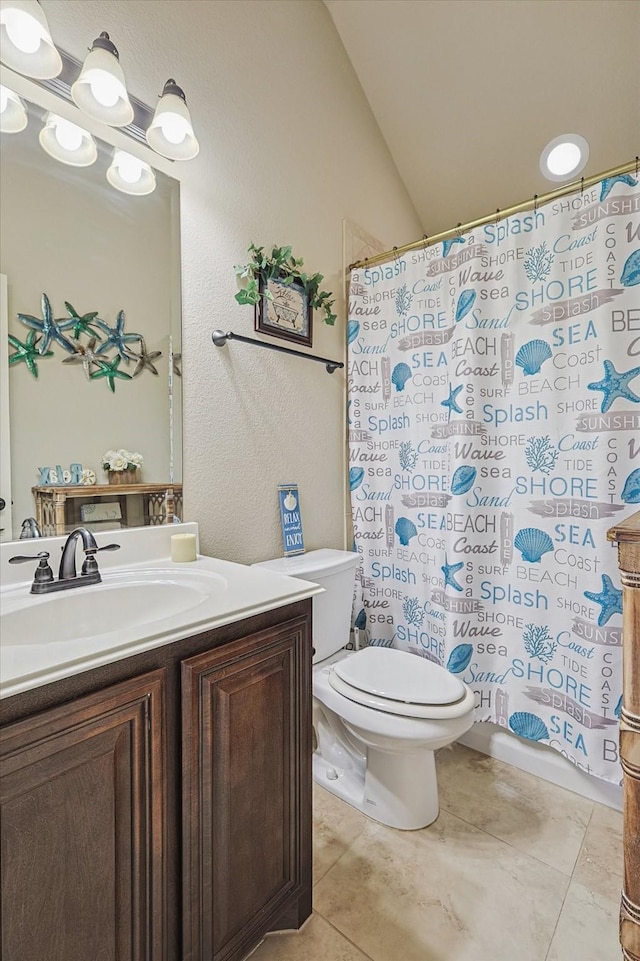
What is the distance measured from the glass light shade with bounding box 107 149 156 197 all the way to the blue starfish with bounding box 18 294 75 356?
41cm

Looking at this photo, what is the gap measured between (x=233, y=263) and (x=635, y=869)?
5.94 feet

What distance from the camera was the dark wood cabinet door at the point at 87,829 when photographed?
610 mm

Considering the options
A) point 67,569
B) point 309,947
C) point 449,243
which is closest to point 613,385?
point 449,243

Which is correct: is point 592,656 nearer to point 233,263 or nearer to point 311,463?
point 311,463

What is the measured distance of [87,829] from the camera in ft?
2.22

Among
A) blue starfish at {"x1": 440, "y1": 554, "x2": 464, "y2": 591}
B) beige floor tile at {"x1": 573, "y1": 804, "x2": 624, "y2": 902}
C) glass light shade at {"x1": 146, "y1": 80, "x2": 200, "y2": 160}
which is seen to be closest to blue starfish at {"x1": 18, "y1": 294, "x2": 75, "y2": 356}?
glass light shade at {"x1": 146, "y1": 80, "x2": 200, "y2": 160}

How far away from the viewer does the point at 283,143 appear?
1.73m

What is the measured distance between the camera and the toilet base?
4.53 ft

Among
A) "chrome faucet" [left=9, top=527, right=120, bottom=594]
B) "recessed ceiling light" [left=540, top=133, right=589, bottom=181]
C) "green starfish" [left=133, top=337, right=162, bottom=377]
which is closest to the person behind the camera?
"chrome faucet" [left=9, top=527, right=120, bottom=594]

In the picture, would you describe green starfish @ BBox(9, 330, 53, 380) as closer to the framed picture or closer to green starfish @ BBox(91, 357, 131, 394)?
green starfish @ BBox(91, 357, 131, 394)

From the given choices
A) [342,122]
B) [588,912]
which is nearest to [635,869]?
[588,912]

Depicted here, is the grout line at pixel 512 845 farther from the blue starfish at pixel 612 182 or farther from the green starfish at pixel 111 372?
the blue starfish at pixel 612 182

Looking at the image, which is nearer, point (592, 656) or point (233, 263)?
point (592, 656)

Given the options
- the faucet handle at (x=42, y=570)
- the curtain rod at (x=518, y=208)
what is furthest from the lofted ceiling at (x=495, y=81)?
the faucet handle at (x=42, y=570)
